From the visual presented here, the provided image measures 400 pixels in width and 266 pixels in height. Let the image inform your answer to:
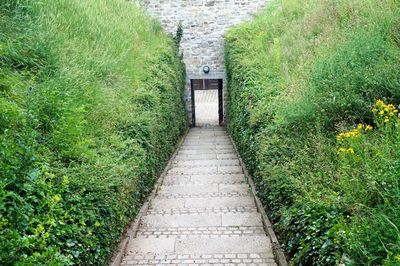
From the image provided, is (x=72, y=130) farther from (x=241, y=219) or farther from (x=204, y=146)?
(x=204, y=146)

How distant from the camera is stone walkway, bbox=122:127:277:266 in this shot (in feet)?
14.5

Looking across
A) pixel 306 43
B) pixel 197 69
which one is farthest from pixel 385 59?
pixel 197 69

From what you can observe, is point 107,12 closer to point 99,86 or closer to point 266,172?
point 99,86

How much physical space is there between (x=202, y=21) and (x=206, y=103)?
38.1 feet

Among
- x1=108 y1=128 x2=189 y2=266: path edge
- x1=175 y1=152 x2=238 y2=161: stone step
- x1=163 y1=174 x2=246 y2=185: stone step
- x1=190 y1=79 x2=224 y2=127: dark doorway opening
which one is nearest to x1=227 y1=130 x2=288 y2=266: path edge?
x1=163 y1=174 x2=246 y2=185: stone step

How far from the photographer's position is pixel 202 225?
5289 mm

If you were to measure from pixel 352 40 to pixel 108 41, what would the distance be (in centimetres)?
505

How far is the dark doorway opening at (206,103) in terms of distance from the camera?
1780cm

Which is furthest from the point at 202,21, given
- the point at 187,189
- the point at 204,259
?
the point at 204,259

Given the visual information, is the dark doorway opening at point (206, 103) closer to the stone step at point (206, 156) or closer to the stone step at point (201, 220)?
the stone step at point (206, 156)

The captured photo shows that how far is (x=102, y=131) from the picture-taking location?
18.5ft

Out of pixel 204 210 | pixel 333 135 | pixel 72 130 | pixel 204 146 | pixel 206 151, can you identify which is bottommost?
pixel 204 146

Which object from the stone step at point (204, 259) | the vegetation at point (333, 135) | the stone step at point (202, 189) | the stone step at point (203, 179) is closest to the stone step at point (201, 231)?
the vegetation at point (333, 135)

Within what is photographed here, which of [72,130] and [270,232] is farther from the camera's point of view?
[270,232]
